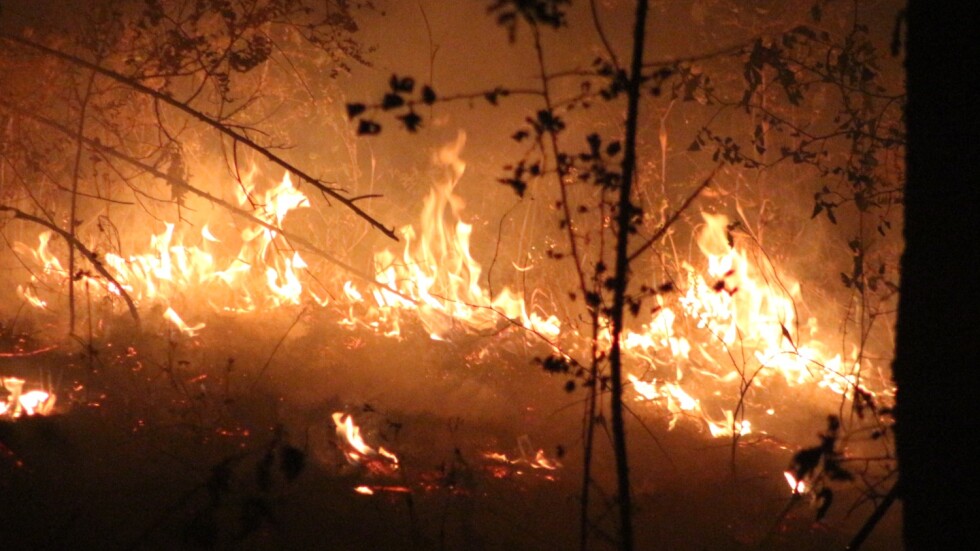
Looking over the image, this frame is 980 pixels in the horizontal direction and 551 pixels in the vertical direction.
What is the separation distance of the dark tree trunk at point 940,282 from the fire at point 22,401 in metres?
6.18

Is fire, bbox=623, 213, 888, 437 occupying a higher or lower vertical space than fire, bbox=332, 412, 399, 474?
higher

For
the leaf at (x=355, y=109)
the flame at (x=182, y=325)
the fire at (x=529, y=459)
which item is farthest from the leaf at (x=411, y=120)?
the flame at (x=182, y=325)

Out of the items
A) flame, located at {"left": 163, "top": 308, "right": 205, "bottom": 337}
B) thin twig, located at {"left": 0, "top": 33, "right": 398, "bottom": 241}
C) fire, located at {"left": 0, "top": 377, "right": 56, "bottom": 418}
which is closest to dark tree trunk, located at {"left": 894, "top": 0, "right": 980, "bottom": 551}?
thin twig, located at {"left": 0, "top": 33, "right": 398, "bottom": 241}

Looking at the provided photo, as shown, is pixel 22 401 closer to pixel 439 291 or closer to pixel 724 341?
pixel 439 291

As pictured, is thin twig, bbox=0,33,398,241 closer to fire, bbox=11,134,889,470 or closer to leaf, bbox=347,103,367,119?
leaf, bbox=347,103,367,119

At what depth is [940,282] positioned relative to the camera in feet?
7.96

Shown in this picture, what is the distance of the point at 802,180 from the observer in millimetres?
10930

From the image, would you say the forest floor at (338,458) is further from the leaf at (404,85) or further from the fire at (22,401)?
the leaf at (404,85)

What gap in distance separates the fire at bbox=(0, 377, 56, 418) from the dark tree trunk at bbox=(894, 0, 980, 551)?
6176 mm

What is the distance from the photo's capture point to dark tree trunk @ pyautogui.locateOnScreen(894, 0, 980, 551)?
2.36 m

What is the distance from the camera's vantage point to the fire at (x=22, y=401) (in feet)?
19.7

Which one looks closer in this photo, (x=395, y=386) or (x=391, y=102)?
(x=391, y=102)

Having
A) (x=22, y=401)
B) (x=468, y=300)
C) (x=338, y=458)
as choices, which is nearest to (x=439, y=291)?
(x=468, y=300)

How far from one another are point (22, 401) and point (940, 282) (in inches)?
264
